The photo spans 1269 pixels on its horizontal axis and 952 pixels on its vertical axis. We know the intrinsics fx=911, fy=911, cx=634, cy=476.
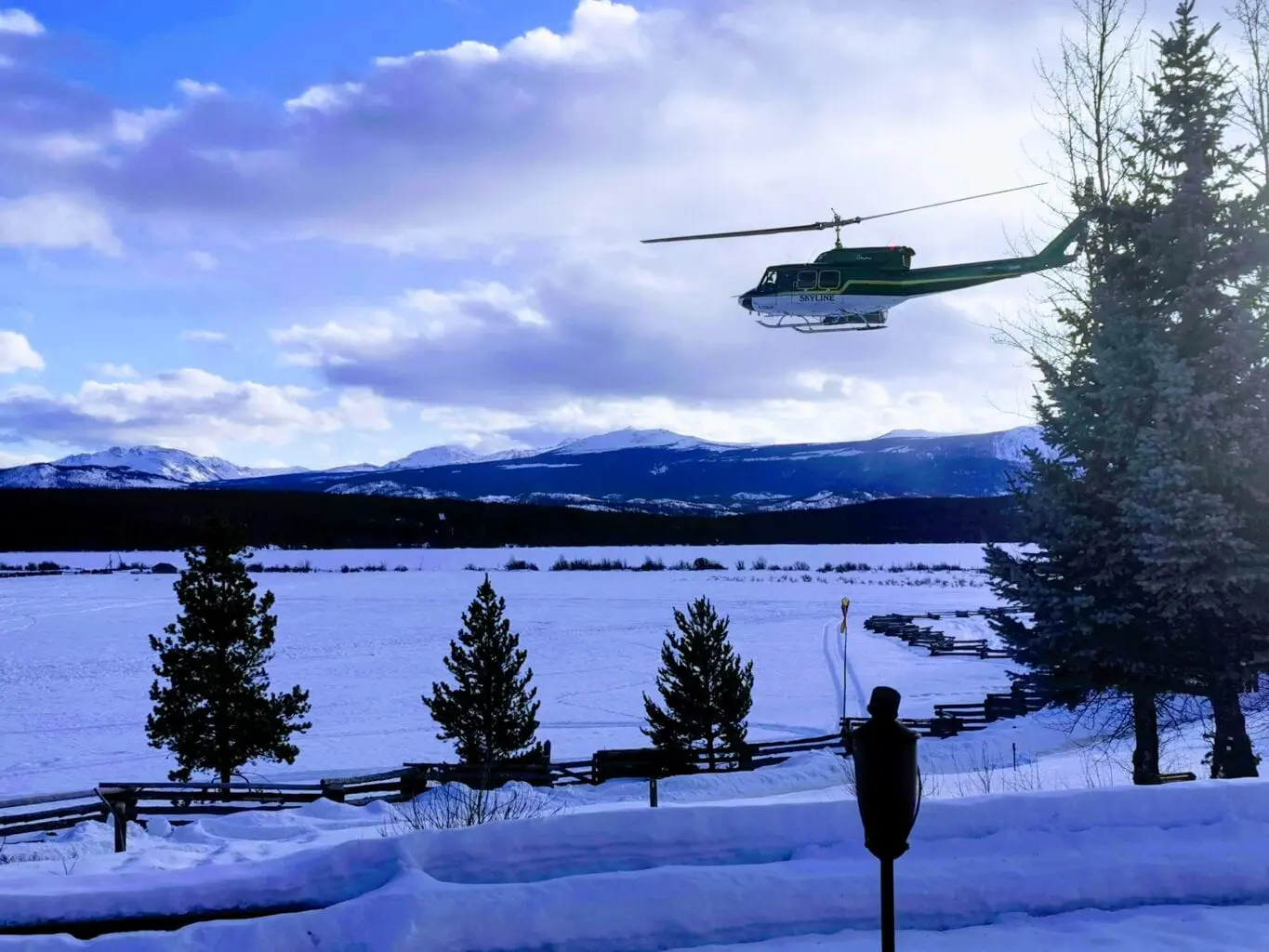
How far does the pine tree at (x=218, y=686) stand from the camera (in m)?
19.8

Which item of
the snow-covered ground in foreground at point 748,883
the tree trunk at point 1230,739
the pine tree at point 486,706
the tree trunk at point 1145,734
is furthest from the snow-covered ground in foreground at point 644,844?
the tree trunk at point 1230,739

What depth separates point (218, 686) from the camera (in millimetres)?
20266

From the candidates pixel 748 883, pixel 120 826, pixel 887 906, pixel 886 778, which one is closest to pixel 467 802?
pixel 120 826

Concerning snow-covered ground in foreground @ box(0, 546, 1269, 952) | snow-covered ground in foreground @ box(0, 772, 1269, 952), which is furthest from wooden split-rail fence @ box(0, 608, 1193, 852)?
snow-covered ground in foreground @ box(0, 772, 1269, 952)

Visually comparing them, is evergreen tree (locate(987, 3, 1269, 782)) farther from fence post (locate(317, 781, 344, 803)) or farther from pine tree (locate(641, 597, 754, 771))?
fence post (locate(317, 781, 344, 803))

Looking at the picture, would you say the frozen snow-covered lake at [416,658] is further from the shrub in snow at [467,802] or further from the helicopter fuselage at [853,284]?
the helicopter fuselage at [853,284]

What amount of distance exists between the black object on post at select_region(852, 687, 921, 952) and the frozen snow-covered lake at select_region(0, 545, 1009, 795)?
62.6 ft

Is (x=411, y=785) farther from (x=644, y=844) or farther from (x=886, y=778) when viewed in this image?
(x=886, y=778)

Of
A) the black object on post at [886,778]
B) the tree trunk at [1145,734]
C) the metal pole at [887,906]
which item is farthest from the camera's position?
the tree trunk at [1145,734]

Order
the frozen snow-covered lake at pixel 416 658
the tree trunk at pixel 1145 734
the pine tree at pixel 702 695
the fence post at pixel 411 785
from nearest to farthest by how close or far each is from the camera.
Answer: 1. the tree trunk at pixel 1145 734
2. the fence post at pixel 411 785
3. the pine tree at pixel 702 695
4. the frozen snow-covered lake at pixel 416 658

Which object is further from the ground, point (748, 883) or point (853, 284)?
point (853, 284)

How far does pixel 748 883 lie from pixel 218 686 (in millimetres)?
17377

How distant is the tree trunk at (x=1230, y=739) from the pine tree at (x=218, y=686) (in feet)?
56.5

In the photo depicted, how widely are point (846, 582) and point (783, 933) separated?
7304cm
